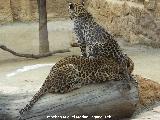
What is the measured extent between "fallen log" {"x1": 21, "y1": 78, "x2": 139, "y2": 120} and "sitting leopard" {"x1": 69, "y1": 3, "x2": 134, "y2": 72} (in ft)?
1.15

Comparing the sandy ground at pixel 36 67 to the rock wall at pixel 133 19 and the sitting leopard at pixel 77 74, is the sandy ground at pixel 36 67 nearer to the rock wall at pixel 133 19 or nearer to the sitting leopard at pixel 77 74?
the rock wall at pixel 133 19

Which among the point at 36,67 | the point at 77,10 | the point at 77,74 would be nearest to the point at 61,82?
the point at 77,74

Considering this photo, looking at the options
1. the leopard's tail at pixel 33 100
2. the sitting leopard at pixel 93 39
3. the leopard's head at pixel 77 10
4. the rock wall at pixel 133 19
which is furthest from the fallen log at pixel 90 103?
the rock wall at pixel 133 19

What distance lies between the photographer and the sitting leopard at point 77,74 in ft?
16.5

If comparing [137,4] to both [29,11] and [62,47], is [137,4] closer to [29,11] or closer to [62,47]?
[62,47]

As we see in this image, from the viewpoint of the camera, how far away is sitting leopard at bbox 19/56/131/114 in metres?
5.04

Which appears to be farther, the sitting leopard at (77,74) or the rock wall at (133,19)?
the rock wall at (133,19)

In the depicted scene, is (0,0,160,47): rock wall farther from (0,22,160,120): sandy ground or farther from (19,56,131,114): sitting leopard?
(19,56,131,114): sitting leopard

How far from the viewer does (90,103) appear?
501 centimetres

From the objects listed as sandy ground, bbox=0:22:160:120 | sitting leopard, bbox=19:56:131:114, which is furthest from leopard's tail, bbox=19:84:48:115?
sandy ground, bbox=0:22:160:120

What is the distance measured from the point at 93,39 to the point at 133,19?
17.3 feet

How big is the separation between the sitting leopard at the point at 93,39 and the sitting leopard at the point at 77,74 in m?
0.11

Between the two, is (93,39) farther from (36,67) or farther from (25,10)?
(25,10)

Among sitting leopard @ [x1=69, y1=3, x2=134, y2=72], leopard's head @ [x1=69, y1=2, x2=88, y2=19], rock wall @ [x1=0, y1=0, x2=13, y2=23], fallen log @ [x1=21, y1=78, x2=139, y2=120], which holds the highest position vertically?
leopard's head @ [x1=69, y1=2, x2=88, y2=19]
